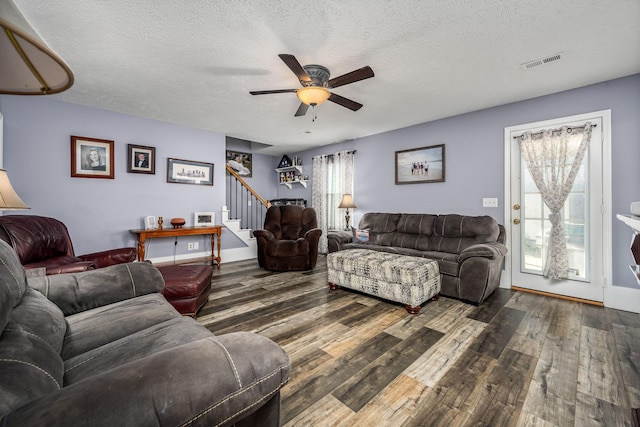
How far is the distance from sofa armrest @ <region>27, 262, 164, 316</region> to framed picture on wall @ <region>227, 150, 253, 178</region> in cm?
482

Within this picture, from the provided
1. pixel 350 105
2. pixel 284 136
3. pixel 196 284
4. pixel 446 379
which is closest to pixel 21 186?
pixel 196 284

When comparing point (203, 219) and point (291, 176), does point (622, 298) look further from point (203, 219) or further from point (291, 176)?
point (291, 176)

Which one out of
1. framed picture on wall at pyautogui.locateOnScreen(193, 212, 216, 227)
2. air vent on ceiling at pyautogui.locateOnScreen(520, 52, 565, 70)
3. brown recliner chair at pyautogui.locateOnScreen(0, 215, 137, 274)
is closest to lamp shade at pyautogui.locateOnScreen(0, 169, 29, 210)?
brown recliner chair at pyautogui.locateOnScreen(0, 215, 137, 274)

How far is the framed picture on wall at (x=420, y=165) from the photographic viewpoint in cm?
420

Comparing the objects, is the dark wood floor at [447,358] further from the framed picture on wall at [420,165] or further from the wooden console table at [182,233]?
the framed picture on wall at [420,165]

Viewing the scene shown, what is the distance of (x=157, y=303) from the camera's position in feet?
5.49

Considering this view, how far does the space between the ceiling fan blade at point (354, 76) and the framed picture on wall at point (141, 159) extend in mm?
3310

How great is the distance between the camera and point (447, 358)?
1899 mm

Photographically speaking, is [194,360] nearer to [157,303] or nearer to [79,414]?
[79,414]

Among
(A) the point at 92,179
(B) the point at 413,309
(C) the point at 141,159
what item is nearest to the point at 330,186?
(C) the point at 141,159

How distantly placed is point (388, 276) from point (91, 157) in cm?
431

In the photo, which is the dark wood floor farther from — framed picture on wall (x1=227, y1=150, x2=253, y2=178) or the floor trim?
framed picture on wall (x1=227, y1=150, x2=253, y2=178)

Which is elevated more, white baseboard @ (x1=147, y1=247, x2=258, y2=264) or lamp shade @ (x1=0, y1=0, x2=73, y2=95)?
lamp shade @ (x1=0, y1=0, x2=73, y2=95)

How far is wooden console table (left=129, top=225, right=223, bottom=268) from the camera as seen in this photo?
391cm
